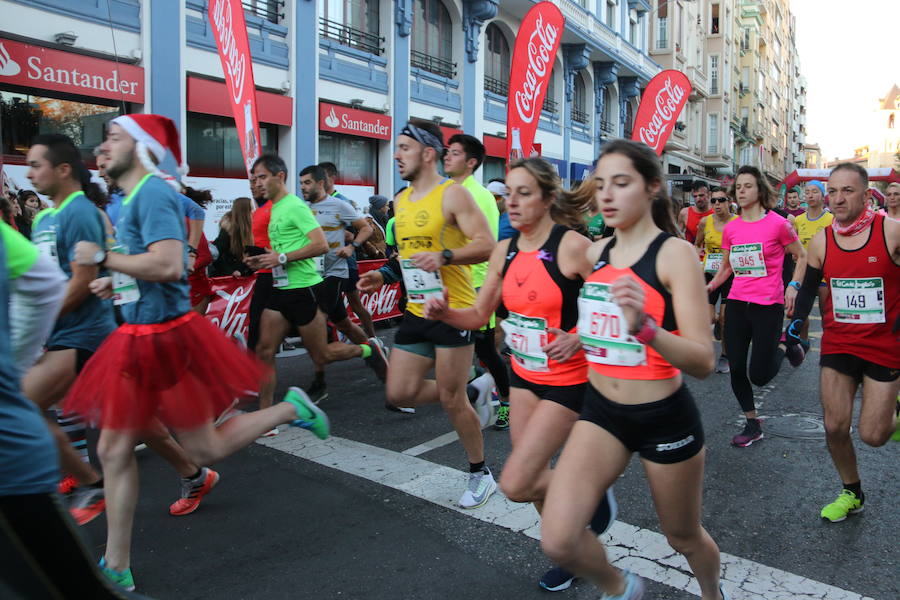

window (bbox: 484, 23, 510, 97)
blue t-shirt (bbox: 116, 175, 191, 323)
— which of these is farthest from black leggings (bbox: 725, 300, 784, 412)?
window (bbox: 484, 23, 510, 97)

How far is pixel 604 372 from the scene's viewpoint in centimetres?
267

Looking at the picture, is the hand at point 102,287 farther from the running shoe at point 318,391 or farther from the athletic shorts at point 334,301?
the athletic shorts at point 334,301

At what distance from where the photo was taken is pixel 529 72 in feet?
34.4

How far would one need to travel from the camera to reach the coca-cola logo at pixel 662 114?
1284 centimetres

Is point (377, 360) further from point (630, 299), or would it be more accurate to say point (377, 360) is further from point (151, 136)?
point (630, 299)

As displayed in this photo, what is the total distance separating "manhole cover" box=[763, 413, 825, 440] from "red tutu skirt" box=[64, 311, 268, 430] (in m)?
4.19

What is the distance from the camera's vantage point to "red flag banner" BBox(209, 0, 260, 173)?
7.99m

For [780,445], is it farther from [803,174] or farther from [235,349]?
[803,174]

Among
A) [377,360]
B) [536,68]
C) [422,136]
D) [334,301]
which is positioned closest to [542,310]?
[422,136]

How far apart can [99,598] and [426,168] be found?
315cm

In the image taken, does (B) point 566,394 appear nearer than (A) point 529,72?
Yes

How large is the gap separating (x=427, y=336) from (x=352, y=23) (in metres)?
14.1

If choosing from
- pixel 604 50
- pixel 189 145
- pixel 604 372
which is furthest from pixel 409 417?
pixel 604 50

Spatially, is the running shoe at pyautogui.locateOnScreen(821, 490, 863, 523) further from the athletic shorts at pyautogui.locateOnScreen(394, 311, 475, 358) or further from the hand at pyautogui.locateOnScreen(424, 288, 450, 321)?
the hand at pyautogui.locateOnScreen(424, 288, 450, 321)
